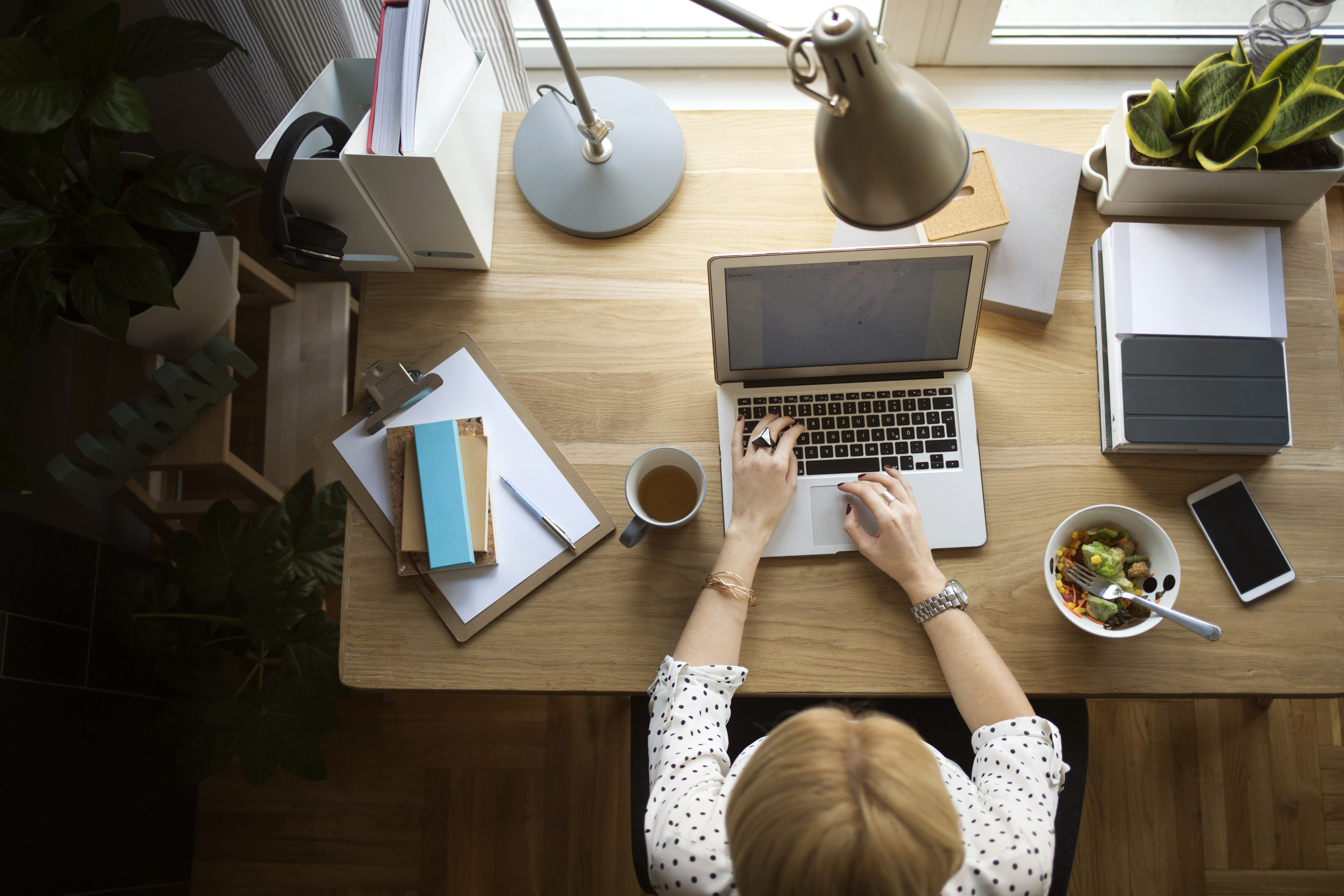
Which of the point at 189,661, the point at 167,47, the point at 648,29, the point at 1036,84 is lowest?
the point at 189,661

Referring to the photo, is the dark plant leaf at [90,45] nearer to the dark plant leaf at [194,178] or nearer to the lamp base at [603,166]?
the dark plant leaf at [194,178]

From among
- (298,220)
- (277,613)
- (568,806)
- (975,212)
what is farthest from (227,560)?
(975,212)

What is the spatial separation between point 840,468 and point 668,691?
36cm

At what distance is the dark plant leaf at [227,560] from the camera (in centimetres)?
128

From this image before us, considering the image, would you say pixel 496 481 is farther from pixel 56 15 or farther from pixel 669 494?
pixel 56 15

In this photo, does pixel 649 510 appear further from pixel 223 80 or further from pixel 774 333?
pixel 223 80

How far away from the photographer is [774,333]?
0.99 m

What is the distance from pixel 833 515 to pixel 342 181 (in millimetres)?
728

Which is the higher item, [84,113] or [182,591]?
[84,113]

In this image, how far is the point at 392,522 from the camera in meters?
1.05

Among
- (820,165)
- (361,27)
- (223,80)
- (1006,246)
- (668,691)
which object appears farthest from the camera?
(223,80)

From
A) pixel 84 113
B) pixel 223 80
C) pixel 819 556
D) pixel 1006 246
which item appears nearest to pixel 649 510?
pixel 819 556

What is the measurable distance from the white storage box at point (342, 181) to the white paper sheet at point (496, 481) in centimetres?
18

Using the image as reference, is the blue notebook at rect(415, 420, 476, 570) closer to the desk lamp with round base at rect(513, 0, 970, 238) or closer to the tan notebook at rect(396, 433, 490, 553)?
the tan notebook at rect(396, 433, 490, 553)
